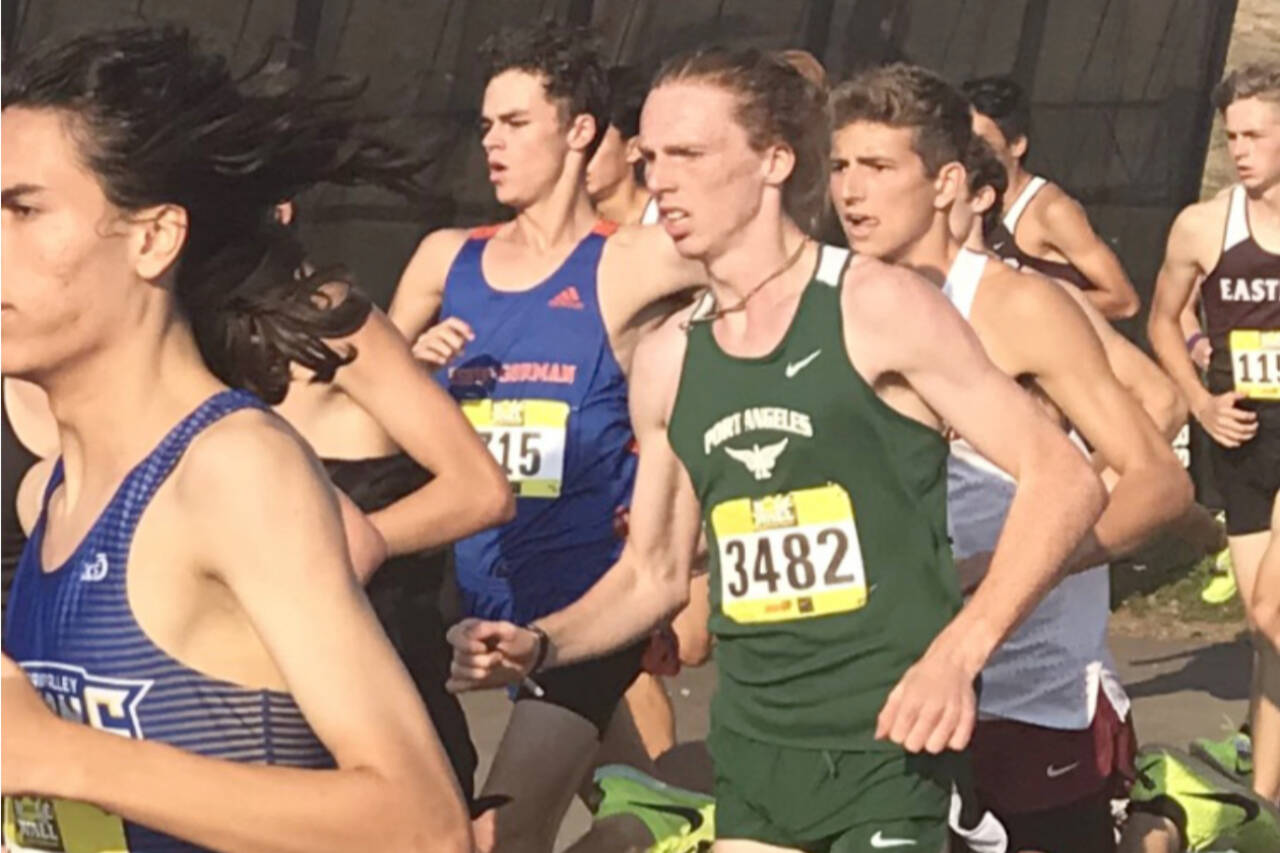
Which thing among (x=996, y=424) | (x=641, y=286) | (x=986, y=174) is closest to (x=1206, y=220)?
(x=641, y=286)

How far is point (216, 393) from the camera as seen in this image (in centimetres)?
288

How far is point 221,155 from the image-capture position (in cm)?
297

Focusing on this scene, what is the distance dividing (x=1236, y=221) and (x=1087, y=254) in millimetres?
464

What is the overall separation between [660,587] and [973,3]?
27.1 ft

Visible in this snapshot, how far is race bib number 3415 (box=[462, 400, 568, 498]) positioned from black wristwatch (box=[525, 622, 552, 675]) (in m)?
1.71

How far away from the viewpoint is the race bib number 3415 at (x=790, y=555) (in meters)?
4.79

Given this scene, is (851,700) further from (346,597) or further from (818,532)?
(346,597)

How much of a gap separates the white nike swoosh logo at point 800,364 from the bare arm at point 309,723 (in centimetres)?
210

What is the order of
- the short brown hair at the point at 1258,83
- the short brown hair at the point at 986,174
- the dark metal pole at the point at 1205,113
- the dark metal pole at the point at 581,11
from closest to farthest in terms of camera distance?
the short brown hair at the point at 986,174, the short brown hair at the point at 1258,83, the dark metal pole at the point at 581,11, the dark metal pole at the point at 1205,113

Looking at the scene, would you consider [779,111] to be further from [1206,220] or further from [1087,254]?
[1206,220]

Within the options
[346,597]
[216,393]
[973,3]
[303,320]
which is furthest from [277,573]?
[973,3]

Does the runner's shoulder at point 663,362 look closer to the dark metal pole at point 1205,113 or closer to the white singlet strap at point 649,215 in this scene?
the white singlet strap at point 649,215

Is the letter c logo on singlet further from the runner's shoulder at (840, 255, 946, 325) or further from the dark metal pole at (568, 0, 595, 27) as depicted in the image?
the dark metal pole at (568, 0, 595, 27)

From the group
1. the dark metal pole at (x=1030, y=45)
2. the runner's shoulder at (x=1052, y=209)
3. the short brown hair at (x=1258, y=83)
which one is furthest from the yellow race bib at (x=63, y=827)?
the dark metal pole at (x=1030, y=45)
